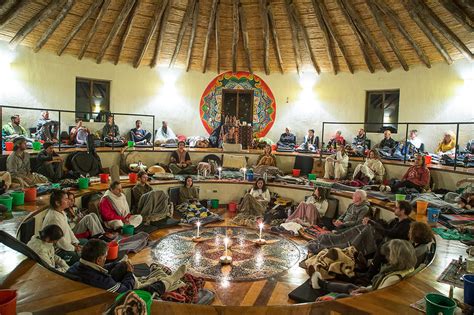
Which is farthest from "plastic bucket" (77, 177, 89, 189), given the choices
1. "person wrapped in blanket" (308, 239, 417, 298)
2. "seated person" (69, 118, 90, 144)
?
"person wrapped in blanket" (308, 239, 417, 298)

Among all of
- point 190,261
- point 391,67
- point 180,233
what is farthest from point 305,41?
point 190,261

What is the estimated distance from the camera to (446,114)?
29.9ft

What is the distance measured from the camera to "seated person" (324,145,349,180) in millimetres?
8047

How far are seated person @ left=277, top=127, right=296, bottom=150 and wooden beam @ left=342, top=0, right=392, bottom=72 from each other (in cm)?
295

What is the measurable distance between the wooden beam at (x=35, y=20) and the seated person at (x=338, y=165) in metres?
6.44

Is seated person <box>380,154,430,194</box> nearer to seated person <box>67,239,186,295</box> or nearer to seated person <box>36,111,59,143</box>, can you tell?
seated person <box>67,239,186,295</box>

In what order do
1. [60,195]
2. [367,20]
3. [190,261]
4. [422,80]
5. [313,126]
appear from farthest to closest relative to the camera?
[313,126]
[422,80]
[367,20]
[190,261]
[60,195]

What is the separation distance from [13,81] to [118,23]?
2.77 m

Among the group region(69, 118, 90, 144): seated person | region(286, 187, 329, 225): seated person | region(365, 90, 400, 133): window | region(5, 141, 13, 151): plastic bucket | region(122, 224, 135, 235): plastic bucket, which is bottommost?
region(122, 224, 135, 235): plastic bucket

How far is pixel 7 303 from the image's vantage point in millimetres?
1819

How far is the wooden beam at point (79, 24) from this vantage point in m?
8.29

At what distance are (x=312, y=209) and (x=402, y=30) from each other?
464 centimetres

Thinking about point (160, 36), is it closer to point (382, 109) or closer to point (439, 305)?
point (382, 109)

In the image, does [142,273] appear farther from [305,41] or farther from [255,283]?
[305,41]
